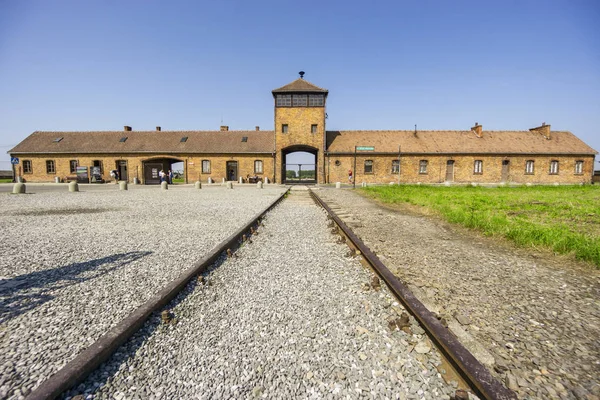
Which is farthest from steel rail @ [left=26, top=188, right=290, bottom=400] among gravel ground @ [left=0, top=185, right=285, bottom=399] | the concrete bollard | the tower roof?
the tower roof

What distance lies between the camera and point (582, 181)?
31.9 meters

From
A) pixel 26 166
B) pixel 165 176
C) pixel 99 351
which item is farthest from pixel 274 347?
pixel 26 166

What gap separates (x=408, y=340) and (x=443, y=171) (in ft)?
109

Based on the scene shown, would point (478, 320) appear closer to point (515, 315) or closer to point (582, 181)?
point (515, 315)

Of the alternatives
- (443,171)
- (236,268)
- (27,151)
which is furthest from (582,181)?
(27,151)

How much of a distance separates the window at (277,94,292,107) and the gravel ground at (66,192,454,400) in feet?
92.9

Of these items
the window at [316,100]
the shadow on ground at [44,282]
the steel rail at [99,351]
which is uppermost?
the window at [316,100]

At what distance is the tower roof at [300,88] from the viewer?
28.8 m

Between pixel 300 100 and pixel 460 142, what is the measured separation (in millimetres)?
18922

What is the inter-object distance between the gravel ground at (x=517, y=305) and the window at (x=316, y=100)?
26.5 meters

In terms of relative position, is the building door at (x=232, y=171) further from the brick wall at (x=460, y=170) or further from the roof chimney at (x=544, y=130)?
the roof chimney at (x=544, y=130)

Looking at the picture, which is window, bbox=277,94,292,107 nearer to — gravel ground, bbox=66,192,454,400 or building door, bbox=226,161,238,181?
building door, bbox=226,161,238,181

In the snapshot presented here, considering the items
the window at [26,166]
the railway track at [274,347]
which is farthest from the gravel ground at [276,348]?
the window at [26,166]

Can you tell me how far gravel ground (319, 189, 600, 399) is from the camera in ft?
5.56
